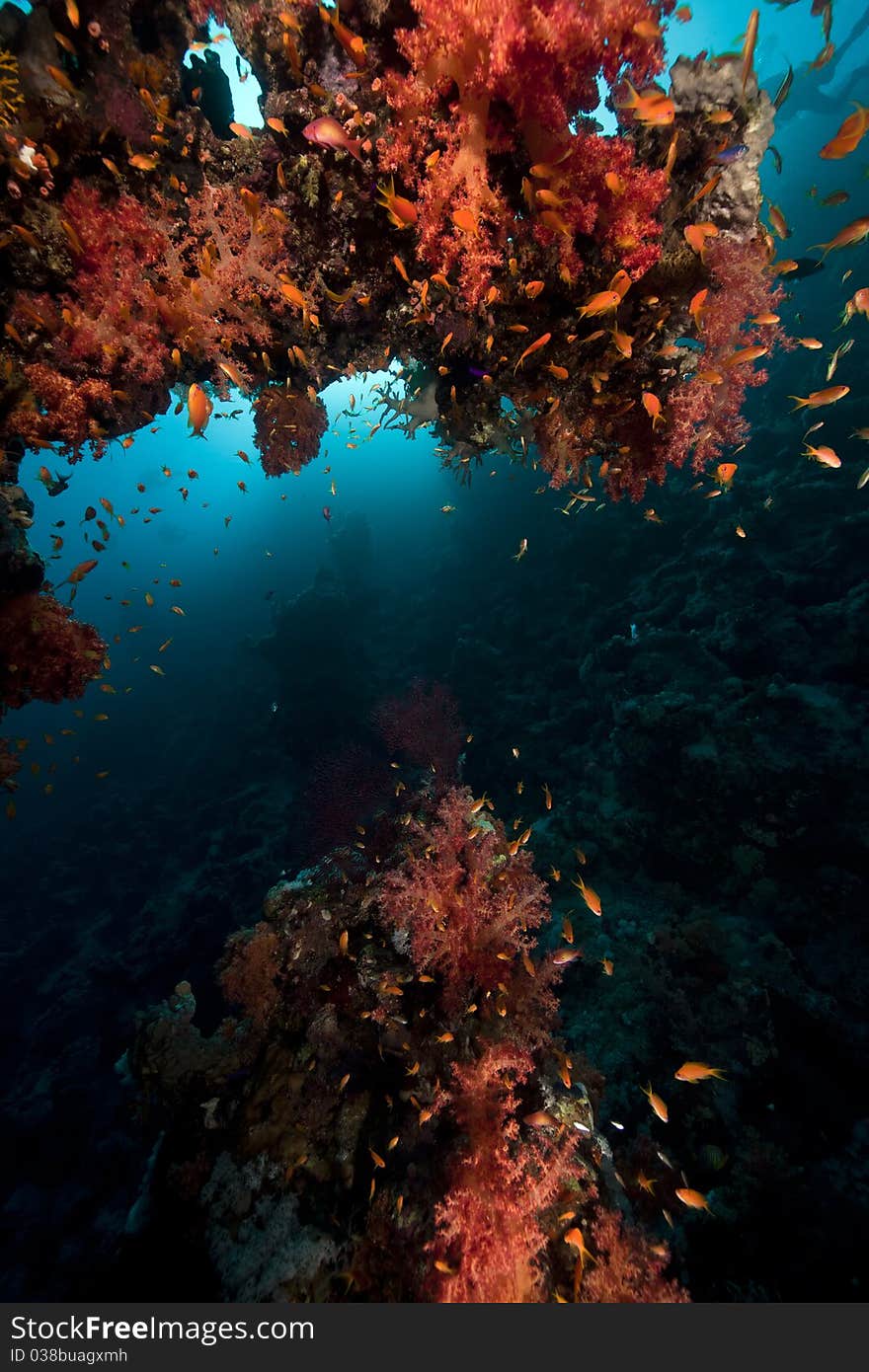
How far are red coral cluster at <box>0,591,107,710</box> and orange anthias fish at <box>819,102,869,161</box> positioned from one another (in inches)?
282

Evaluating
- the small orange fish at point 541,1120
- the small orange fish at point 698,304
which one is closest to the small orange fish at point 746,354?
the small orange fish at point 698,304

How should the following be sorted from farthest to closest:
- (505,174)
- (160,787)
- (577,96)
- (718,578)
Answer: (160,787) < (718,578) < (505,174) < (577,96)

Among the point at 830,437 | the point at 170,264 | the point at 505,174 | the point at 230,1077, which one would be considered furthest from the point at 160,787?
the point at 830,437

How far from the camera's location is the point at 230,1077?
5035 mm

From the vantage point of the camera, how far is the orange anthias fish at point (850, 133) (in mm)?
3238

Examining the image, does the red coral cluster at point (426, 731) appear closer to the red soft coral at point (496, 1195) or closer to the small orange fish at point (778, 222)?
the red soft coral at point (496, 1195)

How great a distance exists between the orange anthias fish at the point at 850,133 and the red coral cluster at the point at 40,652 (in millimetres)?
7174

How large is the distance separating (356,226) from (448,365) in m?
1.44

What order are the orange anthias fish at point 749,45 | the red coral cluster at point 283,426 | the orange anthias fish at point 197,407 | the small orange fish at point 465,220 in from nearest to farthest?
1. the orange anthias fish at point 749,45
2. the small orange fish at point 465,220
3. the orange anthias fish at point 197,407
4. the red coral cluster at point 283,426

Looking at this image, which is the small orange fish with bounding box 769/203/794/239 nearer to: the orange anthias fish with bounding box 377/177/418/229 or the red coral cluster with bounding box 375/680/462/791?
the orange anthias fish with bounding box 377/177/418/229

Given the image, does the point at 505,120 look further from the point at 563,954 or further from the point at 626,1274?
the point at 626,1274

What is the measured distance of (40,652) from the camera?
17.0 ft

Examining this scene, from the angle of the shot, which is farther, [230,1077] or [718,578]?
[718,578]

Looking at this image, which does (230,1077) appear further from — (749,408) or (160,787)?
(749,408)
